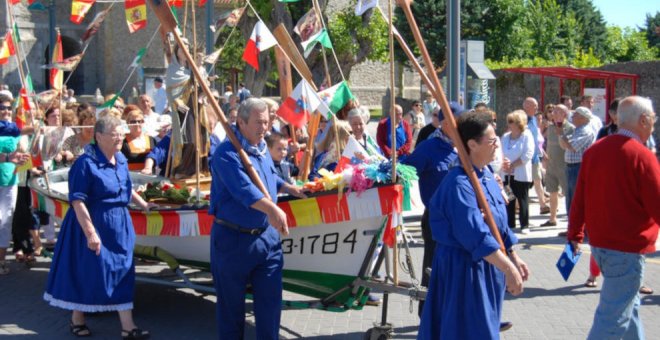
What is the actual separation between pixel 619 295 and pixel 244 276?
2.44 meters

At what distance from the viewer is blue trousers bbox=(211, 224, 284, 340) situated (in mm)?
5531

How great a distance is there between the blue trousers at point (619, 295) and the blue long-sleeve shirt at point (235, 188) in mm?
2271

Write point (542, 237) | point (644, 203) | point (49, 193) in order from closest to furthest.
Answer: point (644, 203), point (49, 193), point (542, 237)

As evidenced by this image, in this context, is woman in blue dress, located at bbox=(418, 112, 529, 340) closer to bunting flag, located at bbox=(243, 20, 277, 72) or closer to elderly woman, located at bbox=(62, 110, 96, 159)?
bunting flag, located at bbox=(243, 20, 277, 72)

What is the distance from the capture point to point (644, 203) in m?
5.25

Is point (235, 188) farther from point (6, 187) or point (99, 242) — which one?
point (6, 187)

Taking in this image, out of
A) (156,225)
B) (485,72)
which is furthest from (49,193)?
(485,72)

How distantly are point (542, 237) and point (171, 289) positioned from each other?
5426 millimetres

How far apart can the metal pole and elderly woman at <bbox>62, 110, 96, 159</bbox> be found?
17.8 ft

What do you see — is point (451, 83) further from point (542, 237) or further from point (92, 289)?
point (92, 289)

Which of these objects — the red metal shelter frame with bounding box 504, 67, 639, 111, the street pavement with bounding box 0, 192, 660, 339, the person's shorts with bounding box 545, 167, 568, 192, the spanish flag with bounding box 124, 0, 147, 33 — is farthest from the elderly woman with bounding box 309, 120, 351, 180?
the red metal shelter frame with bounding box 504, 67, 639, 111

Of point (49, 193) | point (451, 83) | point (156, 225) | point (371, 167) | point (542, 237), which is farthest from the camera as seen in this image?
point (451, 83)

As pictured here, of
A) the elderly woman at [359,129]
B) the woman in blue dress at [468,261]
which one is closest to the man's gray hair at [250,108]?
the woman in blue dress at [468,261]

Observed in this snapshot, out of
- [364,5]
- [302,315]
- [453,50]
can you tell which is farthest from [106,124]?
[453,50]
